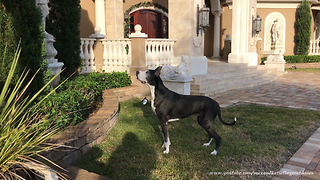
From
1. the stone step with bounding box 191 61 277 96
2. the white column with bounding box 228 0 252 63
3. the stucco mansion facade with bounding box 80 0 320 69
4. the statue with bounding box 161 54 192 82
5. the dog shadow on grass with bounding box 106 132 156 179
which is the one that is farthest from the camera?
the white column with bounding box 228 0 252 63

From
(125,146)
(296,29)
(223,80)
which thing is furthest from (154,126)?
(296,29)

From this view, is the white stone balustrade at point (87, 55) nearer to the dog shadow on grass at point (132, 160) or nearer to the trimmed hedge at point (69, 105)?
the trimmed hedge at point (69, 105)

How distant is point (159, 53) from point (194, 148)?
5.18 meters

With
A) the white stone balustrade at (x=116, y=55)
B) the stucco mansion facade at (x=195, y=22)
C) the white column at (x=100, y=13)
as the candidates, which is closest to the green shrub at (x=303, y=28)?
the stucco mansion facade at (x=195, y=22)

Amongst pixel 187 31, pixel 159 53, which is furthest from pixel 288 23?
pixel 159 53

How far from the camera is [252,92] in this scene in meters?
9.10

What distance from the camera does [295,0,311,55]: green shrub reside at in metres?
19.4

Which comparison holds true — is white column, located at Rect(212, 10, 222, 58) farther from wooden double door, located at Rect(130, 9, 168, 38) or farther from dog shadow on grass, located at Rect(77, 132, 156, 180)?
dog shadow on grass, located at Rect(77, 132, 156, 180)

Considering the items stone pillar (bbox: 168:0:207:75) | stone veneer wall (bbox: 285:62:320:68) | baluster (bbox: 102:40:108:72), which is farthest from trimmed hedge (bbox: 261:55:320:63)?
baluster (bbox: 102:40:108:72)

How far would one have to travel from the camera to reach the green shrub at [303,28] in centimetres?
1941

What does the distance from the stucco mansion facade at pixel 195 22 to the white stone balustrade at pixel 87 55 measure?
91cm

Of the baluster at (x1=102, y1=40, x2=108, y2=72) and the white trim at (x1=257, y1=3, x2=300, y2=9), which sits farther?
the white trim at (x1=257, y1=3, x2=300, y2=9)

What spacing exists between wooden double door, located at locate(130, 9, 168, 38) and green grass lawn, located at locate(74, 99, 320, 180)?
25.1ft

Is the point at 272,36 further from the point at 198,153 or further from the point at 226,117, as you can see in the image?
the point at 198,153
